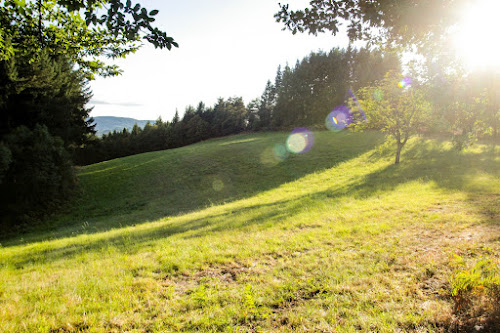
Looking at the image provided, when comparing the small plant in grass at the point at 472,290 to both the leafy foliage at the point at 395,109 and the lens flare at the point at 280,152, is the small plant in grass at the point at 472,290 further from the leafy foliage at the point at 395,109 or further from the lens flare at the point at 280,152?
the lens flare at the point at 280,152

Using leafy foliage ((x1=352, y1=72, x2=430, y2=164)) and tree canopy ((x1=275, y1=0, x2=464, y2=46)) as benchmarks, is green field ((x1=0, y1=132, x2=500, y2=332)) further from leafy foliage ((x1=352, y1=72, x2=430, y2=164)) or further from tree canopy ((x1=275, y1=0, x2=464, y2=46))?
leafy foliage ((x1=352, y1=72, x2=430, y2=164))

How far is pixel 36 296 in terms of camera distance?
4602 millimetres

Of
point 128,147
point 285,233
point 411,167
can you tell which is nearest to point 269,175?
point 411,167

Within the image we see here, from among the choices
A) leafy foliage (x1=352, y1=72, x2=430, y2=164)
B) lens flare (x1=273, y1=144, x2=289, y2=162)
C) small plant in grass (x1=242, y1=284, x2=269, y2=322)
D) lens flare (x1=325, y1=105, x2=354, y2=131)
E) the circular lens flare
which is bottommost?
small plant in grass (x1=242, y1=284, x2=269, y2=322)

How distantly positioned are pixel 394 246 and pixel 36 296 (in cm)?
811

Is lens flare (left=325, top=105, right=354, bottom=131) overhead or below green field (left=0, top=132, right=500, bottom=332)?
overhead

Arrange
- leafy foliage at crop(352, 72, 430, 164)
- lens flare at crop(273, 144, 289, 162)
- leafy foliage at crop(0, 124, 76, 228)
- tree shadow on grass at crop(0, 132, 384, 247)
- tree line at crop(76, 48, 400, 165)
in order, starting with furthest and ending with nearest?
1. tree line at crop(76, 48, 400, 165)
2. lens flare at crop(273, 144, 289, 162)
3. leafy foliage at crop(352, 72, 430, 164)
4. leafy foliage at crop(0, 124, 76, 228)
5. tree shadow on grass at crop(0, 132, 384, 247)

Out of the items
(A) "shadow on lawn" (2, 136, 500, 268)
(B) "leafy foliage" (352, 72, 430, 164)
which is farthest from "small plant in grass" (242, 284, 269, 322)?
(B) "leafy foliage" (352, 72, 430, 164)

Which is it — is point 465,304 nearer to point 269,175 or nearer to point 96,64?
point 96,64

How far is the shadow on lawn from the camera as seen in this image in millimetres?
8226

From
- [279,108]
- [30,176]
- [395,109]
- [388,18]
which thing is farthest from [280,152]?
[279,108]

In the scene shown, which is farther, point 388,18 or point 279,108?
point 279,108

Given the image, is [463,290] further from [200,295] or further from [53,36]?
[53,36]

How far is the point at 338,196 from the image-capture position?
→ 14.3 meters
